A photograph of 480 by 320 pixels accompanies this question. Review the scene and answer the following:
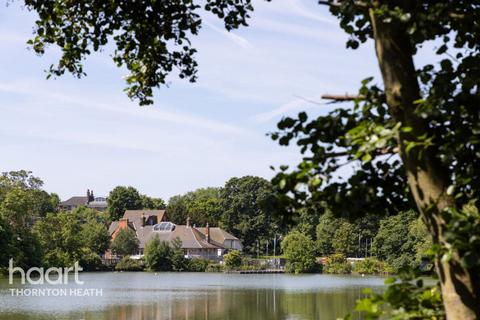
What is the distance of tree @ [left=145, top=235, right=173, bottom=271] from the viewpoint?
6022cm

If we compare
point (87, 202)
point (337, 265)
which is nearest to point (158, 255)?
point (337, 265)

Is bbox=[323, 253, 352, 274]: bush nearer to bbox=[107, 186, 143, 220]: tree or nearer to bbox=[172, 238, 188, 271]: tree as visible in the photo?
bbox=[172, 238, 188, 271]: tree

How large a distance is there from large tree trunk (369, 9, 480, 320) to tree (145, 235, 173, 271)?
191 ft

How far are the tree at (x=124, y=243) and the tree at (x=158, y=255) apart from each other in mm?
5581

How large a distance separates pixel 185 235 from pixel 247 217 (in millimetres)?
11087

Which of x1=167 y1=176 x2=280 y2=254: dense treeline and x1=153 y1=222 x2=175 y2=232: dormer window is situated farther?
x1=167 y1=176 x2=280 y2=254: dense treeline

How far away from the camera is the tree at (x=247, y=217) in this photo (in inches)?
3068

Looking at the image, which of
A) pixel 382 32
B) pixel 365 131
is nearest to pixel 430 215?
pixel 365 131

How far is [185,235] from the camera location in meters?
70.7

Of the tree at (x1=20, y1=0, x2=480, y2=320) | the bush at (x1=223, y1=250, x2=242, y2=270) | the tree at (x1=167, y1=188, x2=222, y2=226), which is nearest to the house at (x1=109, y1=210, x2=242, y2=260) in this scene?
the tree at (x1=167, y1=188, x2=222, y2=226)

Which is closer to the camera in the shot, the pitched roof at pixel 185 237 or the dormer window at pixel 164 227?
the pitched roof at pixel 185 237

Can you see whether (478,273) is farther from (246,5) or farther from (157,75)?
(157,75)

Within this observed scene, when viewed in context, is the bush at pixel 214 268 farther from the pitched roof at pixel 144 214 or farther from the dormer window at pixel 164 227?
the pitched roof at pixel 144 214

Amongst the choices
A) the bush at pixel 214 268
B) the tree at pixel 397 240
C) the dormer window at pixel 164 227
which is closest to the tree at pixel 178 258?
the bush at pixel 214 268
